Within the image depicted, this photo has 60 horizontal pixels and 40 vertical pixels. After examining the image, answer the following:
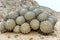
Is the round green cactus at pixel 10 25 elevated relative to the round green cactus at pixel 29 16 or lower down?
lower down

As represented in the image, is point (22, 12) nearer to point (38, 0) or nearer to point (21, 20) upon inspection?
point (21, 20)

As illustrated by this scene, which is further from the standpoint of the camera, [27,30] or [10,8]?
[10,8]

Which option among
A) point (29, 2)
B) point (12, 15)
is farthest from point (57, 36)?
point (29, 2)

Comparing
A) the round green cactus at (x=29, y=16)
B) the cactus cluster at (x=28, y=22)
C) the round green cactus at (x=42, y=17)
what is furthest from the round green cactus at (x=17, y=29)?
the round green cactus at (x=42, y=17)

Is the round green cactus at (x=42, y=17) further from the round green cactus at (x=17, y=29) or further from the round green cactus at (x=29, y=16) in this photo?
the round green cactus at (x=17, y=29)

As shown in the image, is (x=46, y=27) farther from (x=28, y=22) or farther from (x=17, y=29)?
(x=17, y=29)

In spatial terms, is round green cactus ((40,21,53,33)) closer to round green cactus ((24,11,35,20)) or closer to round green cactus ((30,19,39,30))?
round green cactus ((30,19,39,30))

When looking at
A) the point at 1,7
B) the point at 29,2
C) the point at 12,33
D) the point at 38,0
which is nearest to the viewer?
the point at 12,33

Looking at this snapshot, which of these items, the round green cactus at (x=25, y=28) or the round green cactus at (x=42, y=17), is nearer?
the round green cactus at (x=25, y=28)
